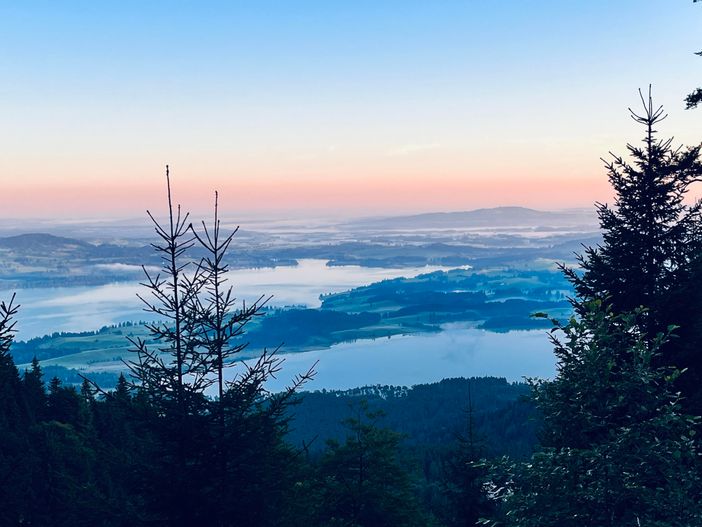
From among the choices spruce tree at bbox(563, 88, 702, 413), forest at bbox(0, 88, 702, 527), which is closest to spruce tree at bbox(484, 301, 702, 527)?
forest at bbox(0, 88, 702, 527)

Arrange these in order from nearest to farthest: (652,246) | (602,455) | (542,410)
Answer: (602,455) < (542,410) < (652,246)

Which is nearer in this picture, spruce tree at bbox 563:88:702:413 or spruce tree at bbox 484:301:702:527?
spruce tree at bbox 484:301:702:527

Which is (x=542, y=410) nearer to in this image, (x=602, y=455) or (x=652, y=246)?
(x=602, y=455)

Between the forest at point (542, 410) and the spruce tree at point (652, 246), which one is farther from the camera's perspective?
the spruce tree at point (652, 246)

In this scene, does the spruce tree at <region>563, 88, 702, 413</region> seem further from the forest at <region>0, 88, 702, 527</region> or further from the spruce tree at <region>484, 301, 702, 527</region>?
the spruce tree at <region>484, 301, 702, 527</region>

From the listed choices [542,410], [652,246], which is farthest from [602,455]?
[652,246]

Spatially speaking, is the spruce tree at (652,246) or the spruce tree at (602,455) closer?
the spruce tree at (602,455)

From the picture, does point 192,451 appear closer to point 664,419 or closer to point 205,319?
point 205,319

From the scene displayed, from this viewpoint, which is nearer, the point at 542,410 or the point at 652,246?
the point at 542,410

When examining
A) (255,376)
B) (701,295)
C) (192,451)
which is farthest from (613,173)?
(192,451)

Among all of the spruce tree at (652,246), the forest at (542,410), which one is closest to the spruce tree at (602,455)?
the forest at (542,410)

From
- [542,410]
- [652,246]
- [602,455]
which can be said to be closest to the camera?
[602,455]

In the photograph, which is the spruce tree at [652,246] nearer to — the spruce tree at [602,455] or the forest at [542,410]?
the forest at [542,410]
